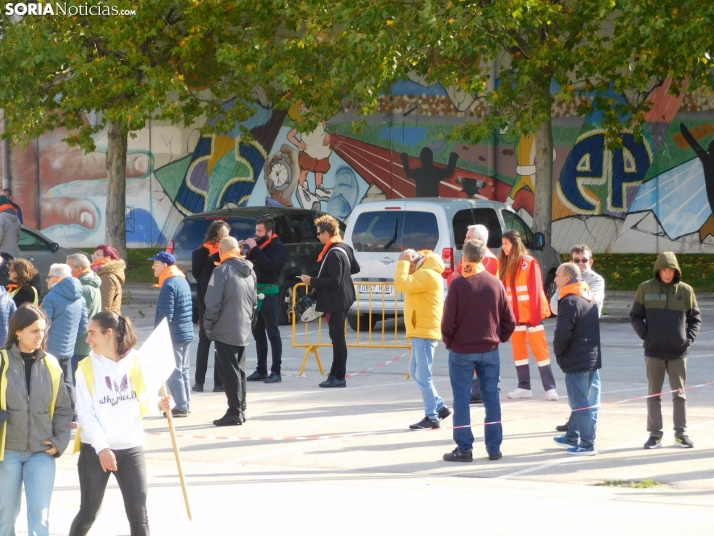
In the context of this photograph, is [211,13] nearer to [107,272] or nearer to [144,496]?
[107,272]

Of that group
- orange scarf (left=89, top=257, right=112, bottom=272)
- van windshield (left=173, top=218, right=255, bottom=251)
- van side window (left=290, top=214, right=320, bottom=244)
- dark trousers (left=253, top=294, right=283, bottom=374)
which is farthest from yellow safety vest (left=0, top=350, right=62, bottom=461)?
van side window (left=290, top=214, right=320, bottom=244)

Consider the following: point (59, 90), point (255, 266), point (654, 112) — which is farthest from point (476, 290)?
point (654, 112)

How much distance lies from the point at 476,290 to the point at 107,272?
387 cm

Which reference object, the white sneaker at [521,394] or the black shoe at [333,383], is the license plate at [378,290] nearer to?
the black shoe at [333,383]

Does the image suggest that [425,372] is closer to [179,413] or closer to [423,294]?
[423,294]

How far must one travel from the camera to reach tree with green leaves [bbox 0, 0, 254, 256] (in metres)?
22.4

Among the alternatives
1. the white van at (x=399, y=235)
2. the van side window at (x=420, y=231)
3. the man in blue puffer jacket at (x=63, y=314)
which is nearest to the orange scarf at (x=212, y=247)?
the man in blue puffer jacket at (x=63, y=314)

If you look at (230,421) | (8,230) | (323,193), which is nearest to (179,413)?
(230,421)

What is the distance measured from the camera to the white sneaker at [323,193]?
30.1m

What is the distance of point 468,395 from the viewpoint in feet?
29.1

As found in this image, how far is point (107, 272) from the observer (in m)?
10.9

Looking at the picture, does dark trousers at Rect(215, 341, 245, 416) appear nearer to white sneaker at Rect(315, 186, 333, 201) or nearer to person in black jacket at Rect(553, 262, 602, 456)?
person in black jacket at Rect(553, 262, 602, 456)

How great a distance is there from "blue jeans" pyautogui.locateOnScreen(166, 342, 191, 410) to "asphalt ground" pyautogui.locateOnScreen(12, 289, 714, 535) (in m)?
0.19

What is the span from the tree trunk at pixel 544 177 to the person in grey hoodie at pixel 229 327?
12207 millimetres
